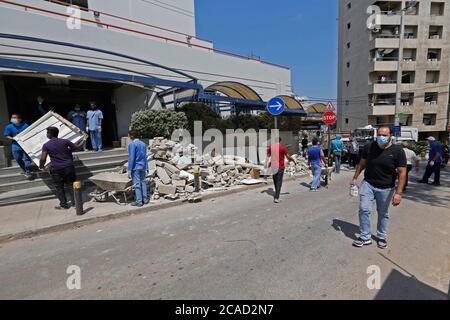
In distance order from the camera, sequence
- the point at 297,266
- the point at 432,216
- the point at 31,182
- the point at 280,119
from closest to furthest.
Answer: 1. the point at 297,266
2. the point at 432,216
3. the point at 31,182
4. the point at 280,119

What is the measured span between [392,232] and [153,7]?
18.0 m

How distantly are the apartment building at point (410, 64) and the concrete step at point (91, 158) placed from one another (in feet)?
113

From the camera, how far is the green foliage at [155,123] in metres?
10.3

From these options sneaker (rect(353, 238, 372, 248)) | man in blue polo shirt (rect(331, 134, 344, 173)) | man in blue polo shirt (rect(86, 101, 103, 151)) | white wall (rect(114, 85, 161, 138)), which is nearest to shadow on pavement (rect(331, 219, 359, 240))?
sneaker (rect(353, 238, 372, 248))

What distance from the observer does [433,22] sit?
105ft

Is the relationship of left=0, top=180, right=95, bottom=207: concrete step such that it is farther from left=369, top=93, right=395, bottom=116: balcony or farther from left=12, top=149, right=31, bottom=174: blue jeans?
left=369, top=93, right=395, bottom=116: balcony

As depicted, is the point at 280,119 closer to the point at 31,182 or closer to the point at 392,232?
the point at 392,232

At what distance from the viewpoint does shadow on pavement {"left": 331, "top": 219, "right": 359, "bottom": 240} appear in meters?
4.27

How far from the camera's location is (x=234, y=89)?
1418cm

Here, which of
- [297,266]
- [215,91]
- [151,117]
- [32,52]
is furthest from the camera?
[215,91]

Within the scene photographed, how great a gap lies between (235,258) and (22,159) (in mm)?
7298

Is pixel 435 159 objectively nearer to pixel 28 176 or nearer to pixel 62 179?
pixel 62 179

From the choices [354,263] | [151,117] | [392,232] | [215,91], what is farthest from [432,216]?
[215,91]

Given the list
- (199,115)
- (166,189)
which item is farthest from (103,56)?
(166,189)
